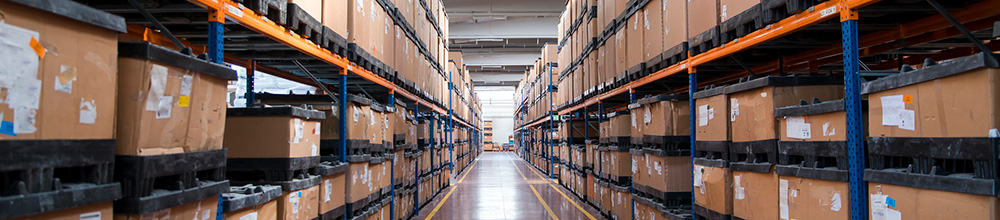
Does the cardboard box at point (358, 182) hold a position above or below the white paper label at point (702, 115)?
below

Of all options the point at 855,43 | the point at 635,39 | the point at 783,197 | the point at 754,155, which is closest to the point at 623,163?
the point at 635,39

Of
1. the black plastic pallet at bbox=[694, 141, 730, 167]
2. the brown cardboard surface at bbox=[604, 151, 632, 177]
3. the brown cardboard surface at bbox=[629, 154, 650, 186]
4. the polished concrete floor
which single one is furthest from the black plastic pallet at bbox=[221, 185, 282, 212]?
the polished concrete floor

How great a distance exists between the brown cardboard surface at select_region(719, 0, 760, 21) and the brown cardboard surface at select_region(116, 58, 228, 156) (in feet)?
12.7

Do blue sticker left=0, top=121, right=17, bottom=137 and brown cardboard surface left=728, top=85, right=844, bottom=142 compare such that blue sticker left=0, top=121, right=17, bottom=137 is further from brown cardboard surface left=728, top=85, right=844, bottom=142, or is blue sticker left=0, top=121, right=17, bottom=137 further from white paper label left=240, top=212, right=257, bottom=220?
brown cardboard surface left=728, top=85, right=844, bottom=142

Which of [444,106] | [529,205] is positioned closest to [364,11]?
[529,205]

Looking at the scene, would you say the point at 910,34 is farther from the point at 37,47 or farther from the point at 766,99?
the point at 37,47

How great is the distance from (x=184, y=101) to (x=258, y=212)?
111 cm

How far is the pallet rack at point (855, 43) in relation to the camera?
3201 millimetres

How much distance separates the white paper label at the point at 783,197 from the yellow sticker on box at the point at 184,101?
384cm

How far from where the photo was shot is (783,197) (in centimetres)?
382

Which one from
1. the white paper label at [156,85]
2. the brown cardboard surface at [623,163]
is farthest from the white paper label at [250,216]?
the brown cardboard surface at [623,163]

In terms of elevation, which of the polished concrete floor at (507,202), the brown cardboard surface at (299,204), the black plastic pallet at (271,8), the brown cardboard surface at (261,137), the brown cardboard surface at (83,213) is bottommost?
the polished concrete floor at (507,202)

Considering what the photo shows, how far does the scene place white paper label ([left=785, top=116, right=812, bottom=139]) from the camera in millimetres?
3605

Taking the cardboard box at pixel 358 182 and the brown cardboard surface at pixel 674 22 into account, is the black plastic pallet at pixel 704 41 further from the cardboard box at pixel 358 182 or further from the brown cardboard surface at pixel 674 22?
the cardboard box at pixel 358 182
